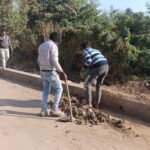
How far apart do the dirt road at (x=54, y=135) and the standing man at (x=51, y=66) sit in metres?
0.40

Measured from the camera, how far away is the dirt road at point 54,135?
24.0 ft

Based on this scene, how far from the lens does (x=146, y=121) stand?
9.14m

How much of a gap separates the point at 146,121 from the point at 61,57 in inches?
262

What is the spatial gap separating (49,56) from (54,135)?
1.69m

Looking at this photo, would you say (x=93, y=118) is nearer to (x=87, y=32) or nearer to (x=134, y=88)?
(x=134, y=88)

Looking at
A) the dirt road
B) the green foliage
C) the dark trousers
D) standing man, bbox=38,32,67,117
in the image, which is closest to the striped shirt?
the dark trousers

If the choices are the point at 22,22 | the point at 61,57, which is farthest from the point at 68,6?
the point at 61,57

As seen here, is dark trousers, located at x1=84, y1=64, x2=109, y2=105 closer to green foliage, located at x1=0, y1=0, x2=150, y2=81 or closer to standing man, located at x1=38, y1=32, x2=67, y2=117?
standing man, located at x1=38, y1=32, x2=67, y2=117

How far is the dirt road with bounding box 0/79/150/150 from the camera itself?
7.31 m

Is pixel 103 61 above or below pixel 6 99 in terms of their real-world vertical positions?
above

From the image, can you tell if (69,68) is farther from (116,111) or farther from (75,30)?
(116,111)

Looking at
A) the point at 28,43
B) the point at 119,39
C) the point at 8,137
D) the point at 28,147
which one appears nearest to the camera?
the point at 28,147

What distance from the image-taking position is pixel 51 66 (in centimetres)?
877

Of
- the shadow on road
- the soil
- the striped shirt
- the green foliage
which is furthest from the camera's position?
the green foliage
